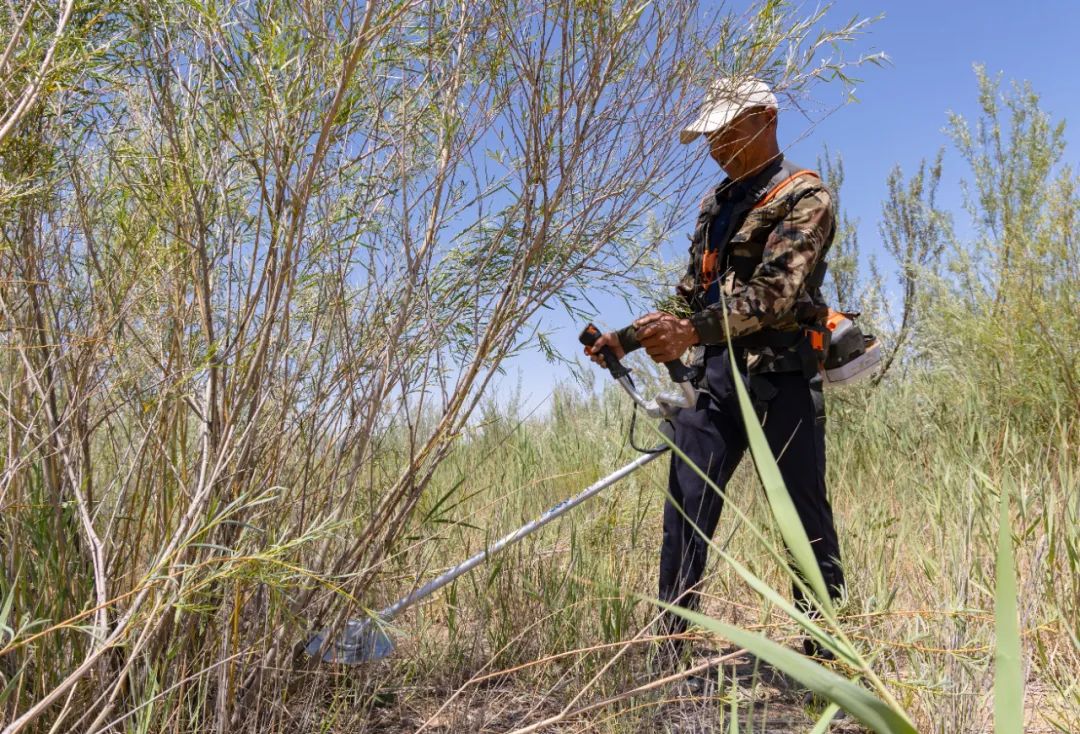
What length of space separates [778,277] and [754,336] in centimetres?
26

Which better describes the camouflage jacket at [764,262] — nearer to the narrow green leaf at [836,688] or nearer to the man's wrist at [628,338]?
the man's wrist at [628,338]

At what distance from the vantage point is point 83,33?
80.7 inches

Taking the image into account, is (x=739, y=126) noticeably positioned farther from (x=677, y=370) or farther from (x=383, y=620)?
(x=383, y=620)

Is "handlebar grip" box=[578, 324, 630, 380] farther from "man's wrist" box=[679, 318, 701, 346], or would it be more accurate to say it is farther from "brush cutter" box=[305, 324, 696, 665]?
"man's wrist" box=[679, 318, 701, 346]

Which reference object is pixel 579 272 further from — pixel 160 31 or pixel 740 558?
pixel 740 558

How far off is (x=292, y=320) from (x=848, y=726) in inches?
84.5

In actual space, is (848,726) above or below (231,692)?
below

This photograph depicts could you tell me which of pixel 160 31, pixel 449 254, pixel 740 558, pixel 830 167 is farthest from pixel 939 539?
pixel 830 167

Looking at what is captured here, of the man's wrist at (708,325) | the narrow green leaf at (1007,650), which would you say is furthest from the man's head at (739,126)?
the narrow green leaf at (1007,650)

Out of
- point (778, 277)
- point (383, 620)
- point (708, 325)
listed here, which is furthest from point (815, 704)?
point (383, 620)

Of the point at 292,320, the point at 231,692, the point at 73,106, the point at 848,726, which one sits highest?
the point at 73,106

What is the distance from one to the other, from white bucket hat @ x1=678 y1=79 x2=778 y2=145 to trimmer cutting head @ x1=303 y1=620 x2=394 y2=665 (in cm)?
167

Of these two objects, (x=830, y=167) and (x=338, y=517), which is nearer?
(x=338, y=517)

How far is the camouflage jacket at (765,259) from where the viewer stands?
2.79 m
